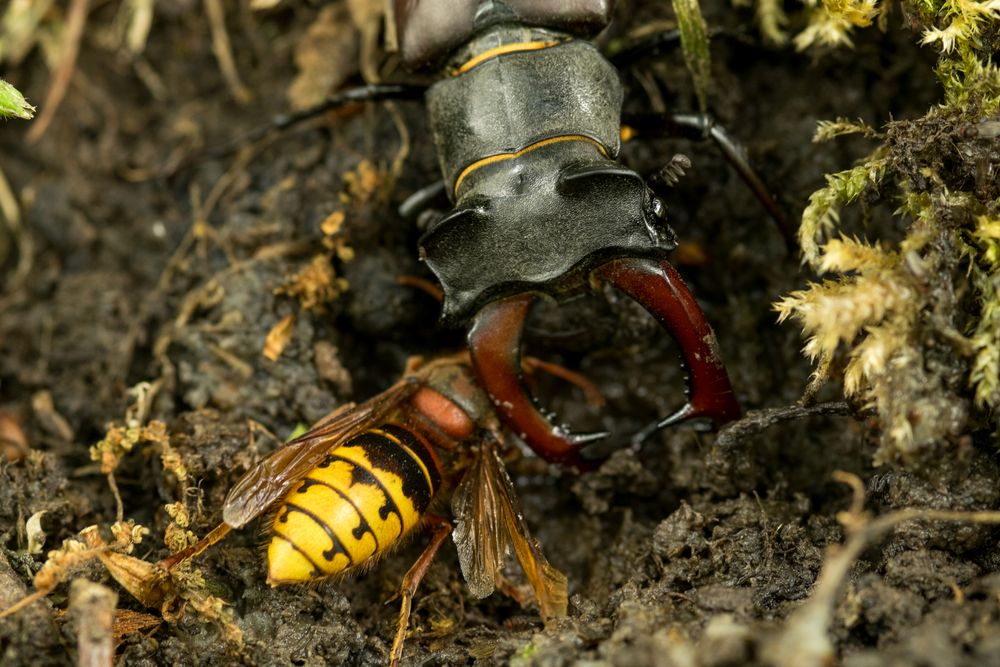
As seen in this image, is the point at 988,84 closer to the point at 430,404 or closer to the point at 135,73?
the point at 430,404

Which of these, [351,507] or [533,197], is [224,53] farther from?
[351,507]

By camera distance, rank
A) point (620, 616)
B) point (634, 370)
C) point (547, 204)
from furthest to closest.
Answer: point (634, 370) → point (547, 204) → point (620, 616)

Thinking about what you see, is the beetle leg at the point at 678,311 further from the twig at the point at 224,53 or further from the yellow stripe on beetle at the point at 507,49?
the twig at the point at 224,53

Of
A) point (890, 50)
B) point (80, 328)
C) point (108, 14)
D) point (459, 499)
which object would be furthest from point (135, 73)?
point (890, 50)

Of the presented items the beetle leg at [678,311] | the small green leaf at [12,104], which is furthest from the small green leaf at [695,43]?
the small green leaf at [12,104]

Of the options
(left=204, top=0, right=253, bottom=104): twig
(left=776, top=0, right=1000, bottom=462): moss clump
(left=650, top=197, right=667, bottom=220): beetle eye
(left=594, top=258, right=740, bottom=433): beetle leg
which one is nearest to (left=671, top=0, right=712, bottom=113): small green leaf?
(left=776, top=0, right=1000, bottom=462): moss clump

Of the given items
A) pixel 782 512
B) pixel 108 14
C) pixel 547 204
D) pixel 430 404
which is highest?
pixel 108 14
